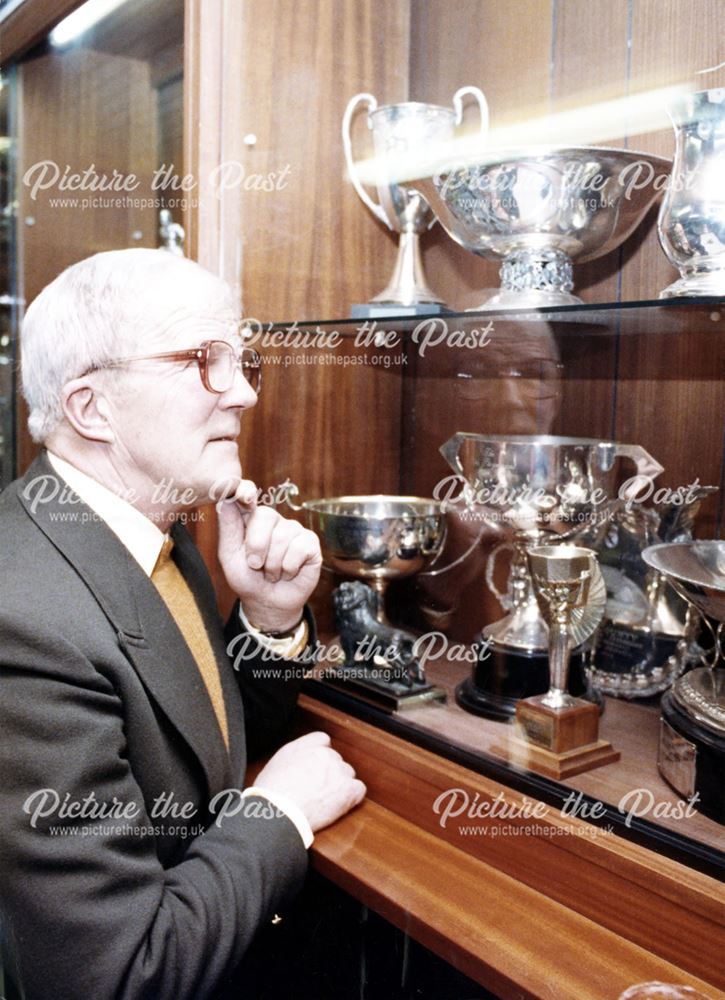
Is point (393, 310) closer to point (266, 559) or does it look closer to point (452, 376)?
point (452, 376)

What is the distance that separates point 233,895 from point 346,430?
0.85m

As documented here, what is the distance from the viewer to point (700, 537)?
126 cm

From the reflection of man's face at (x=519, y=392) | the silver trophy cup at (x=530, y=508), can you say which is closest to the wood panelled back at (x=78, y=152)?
the reflection of man's face at (x=519, y=392)

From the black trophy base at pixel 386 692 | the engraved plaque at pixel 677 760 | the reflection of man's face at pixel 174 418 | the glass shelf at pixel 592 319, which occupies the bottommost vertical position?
the black trophy base at pixel 386 692

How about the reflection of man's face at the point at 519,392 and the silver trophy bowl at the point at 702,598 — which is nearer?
the silver trophy bowl at the point at 702,598

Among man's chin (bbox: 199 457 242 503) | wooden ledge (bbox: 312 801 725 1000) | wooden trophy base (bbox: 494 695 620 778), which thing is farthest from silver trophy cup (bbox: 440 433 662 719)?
man's chin (bbox: 199 457 242 503)

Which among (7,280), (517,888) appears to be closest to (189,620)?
(517,888)

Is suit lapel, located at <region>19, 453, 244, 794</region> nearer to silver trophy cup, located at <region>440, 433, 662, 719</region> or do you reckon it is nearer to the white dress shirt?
the white dress shirt

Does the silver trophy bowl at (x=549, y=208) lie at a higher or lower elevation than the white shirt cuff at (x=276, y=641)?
higher

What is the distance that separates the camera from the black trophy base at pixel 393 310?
135 centimetres

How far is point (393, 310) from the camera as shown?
140 centimetres

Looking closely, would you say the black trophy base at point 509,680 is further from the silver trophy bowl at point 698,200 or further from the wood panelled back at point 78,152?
the wood panelled back at point 78,152

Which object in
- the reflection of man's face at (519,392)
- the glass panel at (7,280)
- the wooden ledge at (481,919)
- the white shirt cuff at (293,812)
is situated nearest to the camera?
the wooden ledge at (481,919)

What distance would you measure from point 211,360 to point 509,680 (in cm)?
57
